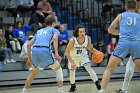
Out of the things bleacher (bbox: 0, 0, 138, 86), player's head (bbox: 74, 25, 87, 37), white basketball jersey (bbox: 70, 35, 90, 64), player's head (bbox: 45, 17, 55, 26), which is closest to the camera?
player's head (bbox: 45, 17, 55, 26)

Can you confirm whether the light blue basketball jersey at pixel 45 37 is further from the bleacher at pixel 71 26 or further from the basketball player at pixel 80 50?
the bleacher at pixel 71 26

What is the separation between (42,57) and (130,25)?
191 centimetres

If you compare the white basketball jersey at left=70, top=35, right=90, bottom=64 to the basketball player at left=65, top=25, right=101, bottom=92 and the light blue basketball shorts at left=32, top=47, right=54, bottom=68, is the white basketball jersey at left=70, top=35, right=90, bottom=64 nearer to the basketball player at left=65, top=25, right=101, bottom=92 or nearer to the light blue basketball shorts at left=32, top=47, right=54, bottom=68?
the basketball player at left=65, top=25, right=101, bottom=92

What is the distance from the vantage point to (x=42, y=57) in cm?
700

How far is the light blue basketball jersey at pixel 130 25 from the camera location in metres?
6.24

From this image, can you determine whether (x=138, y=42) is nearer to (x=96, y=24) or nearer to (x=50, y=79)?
(x=50, y=79)

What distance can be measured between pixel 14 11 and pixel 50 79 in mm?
3423

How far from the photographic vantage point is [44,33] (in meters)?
7.14

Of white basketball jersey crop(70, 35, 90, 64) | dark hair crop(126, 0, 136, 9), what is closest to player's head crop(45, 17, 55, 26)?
white basketball jersey crop(70, 35, 90, 64)

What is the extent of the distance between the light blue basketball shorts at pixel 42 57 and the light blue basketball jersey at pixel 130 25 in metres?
1.61

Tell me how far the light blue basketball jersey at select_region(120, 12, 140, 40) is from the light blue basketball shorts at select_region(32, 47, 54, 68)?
161 centimetres

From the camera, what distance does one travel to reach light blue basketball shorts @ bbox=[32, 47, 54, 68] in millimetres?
7008

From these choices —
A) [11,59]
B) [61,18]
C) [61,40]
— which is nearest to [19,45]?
[11,59]

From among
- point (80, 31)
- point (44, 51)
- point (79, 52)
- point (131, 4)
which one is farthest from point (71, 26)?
point (131, 4)
